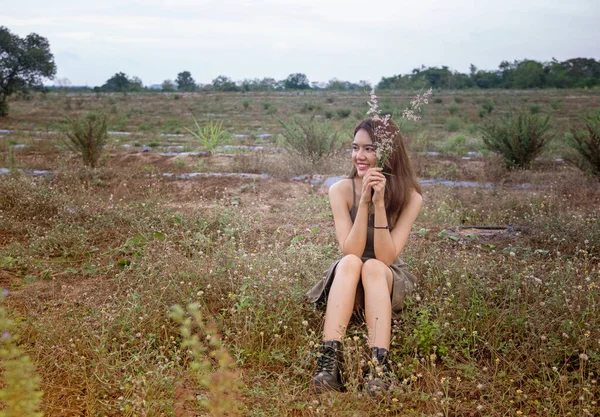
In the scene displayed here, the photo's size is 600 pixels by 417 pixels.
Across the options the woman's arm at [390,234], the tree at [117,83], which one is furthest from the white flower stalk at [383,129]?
the tree at [117,83]

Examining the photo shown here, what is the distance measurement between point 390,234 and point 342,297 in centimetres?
60

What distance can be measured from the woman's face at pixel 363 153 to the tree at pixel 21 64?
68.2 feet

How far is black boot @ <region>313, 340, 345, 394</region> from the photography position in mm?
2623

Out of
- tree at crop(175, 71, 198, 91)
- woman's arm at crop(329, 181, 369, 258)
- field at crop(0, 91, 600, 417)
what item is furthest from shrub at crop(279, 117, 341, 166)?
tree at crop(175, 71, 198, 91)

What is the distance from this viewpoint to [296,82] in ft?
204

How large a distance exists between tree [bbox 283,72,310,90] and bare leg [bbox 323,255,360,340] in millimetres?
59910

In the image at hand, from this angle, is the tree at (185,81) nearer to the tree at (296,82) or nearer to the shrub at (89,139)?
the tree at (296,82)

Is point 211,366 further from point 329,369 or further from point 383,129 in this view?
point 383,129

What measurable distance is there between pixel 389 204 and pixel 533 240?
93.7 inches

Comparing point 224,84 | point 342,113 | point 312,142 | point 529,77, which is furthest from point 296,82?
point 312,142

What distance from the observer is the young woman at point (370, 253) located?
2.77 meters

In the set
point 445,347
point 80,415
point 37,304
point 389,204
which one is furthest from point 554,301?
point 37,304

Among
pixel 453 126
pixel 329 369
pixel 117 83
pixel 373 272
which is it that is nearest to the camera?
pixel 329 369

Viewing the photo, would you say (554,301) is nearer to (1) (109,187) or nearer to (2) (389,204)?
(2) (389,204)
